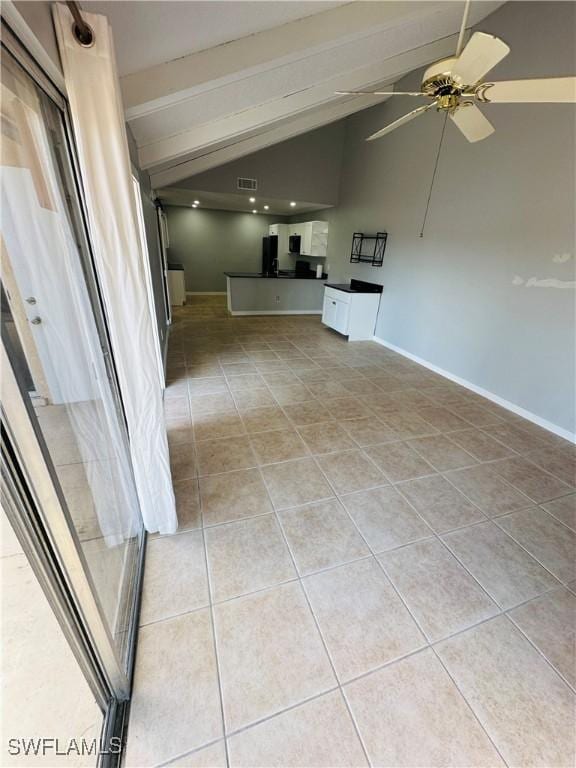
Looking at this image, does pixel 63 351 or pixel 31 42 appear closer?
pixel 31 42

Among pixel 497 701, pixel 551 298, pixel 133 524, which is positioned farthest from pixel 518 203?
pixel 133 524

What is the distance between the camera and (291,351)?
4.67 m

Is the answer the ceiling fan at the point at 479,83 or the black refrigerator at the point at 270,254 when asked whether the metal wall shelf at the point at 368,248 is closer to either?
the black refrigerator at the point at 270,254

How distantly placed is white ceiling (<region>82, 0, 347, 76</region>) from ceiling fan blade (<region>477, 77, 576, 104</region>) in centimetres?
94

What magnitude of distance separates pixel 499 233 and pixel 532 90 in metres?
1.92

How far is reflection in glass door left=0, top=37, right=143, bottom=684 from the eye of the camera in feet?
2.46

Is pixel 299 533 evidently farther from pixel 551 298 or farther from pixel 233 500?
pixel 551 298

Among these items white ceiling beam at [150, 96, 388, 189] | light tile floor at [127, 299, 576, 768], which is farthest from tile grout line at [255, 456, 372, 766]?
white ceiling beam at [150, 96, 388, 189]

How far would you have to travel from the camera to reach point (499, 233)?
3.23 metres

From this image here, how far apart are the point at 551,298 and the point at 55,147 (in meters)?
3.64

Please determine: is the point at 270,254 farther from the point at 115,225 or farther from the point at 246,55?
the point at 115,225

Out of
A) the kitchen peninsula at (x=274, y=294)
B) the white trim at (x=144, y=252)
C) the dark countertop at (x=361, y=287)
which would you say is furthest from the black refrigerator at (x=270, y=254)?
the white trim at (x=144, y=252)

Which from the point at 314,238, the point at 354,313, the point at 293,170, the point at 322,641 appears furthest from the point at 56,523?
the point at 314,238
